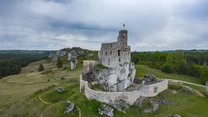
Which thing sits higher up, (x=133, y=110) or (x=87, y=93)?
(x=87, y=93)

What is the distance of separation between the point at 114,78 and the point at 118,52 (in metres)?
6.78

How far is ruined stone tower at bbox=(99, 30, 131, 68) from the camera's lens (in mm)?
41938

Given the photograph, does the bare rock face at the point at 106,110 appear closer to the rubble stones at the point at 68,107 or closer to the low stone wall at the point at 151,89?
the rubble stones at the point at 68,107

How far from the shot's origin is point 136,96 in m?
38.0

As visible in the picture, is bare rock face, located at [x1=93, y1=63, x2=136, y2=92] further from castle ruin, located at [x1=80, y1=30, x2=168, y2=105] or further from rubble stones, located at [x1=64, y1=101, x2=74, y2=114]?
rubble stones, located at [x1=64, y1=101, x2=74, y2=114]

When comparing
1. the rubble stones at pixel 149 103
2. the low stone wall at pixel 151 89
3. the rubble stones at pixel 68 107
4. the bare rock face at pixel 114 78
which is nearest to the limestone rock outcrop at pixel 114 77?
the bare rock face at pixel 114 78

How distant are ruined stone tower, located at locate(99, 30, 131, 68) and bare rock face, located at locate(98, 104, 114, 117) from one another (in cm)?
1166

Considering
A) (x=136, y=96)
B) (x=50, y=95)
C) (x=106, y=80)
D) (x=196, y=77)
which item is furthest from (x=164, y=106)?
(x=196, y=77)

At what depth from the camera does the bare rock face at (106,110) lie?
111 ft

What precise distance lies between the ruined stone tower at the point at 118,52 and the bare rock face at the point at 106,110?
38.2 ft

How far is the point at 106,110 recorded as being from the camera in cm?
3406

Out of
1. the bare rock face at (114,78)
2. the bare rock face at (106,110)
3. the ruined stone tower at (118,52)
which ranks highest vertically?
the ruined stone tower at (118,52)

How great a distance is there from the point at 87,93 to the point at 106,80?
6.93 meters

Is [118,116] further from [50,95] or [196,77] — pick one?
[196,77]
